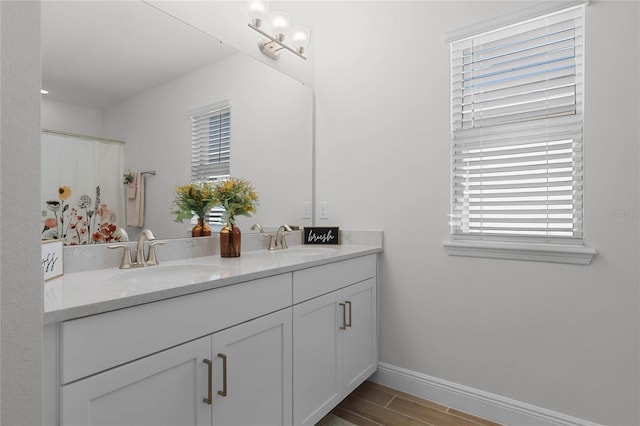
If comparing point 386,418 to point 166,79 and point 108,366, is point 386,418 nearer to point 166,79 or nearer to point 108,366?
point 108,366

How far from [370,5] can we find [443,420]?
2.44m

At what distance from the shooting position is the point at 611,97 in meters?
1.52

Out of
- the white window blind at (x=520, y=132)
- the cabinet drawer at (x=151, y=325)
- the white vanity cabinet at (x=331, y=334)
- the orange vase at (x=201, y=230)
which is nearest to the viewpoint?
the cabinet drawer at (x=151, y=325)

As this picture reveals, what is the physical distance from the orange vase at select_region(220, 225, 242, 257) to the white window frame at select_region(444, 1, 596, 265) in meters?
1.13

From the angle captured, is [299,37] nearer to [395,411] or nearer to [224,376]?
[224,376]

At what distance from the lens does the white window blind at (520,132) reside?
161 centimetres

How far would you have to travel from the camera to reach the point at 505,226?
177 cm

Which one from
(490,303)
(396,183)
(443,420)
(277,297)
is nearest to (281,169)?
(396,183)

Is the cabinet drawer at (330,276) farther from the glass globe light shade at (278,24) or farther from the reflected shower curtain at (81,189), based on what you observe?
the glass globe light shade at (278,24)

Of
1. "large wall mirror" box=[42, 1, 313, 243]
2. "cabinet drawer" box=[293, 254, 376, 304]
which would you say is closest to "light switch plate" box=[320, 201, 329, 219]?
"large wall mirror" box=[42, 1, 313, 243]

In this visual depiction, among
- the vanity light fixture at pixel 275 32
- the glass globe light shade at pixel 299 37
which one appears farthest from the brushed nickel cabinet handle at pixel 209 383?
the glass globe light shade at pixel 299 37

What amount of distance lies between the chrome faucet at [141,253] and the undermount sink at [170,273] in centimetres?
4

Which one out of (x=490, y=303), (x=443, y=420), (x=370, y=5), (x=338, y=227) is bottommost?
(x=443, y=420)

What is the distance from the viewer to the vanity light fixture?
2.02m
